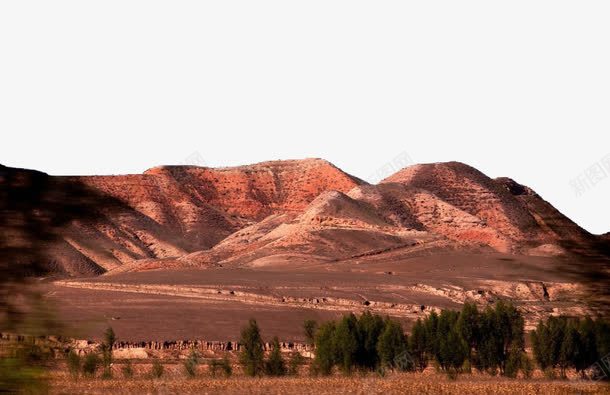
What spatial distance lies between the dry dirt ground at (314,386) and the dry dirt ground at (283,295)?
109 feet

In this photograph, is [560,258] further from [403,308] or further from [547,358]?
[403,308]

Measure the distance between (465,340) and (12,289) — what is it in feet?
225

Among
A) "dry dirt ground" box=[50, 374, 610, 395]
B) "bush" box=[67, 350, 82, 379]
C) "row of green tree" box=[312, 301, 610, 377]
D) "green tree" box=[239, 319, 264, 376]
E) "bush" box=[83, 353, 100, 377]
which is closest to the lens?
"dry dirt ground" box=[50, 374, 610, 395]

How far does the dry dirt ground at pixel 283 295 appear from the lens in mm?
102938

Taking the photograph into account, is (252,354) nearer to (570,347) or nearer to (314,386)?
(314,386)

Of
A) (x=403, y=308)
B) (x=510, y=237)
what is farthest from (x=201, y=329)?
(x=510, y=237)

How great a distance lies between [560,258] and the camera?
9.38 metres

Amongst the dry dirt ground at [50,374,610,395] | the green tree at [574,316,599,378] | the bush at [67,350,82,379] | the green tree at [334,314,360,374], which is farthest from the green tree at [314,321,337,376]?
the bush at [67,350,82,379]

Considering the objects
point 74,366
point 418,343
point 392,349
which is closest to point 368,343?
point 392,349

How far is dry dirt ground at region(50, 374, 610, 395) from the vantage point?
5403cm

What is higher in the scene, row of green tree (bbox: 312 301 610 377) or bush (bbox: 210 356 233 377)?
row of green tree (bbox: 312 301 610 377)

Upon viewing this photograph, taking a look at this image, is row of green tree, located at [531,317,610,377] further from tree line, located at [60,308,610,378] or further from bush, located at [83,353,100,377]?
bush, located at [83,353,100,377]

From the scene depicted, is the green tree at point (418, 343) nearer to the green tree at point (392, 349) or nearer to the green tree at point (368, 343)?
the green tree at point (392, 349)

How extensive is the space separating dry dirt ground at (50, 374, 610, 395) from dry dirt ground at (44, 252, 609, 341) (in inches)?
1306
